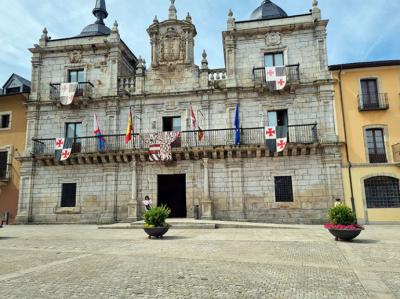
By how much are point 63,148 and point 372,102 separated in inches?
762

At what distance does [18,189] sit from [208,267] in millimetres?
19153

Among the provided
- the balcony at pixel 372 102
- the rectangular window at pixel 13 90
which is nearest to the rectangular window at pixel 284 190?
the balcony at pixel 372 102

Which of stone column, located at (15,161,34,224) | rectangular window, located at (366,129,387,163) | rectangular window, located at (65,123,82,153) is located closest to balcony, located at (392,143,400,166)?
rectangular window, located at (366,129,387,163)

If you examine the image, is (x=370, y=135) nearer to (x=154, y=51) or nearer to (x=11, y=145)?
(x=154, y=51)

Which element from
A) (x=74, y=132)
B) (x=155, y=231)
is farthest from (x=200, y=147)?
(x=74, y=132)

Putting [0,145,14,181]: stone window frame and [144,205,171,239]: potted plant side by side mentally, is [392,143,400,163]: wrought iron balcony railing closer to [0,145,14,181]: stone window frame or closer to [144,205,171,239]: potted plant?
[144,205,171,239]: potted plant

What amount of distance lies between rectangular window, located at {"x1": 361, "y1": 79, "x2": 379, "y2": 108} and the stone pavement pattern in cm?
1064

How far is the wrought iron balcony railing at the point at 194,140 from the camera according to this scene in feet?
60.8

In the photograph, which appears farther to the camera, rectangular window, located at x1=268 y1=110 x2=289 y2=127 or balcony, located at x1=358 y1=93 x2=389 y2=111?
rectangular window, located at x1=268 y1=110 x2=289 y2=127

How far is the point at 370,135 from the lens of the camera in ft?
59.8

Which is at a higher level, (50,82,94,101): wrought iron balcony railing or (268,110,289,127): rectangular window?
(50,82,94,101): wrought iron balcony railing

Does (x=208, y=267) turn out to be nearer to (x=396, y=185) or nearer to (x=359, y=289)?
(x=359, y=289)

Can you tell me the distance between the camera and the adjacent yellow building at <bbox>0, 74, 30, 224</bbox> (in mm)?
21109

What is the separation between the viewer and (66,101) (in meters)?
20.5
